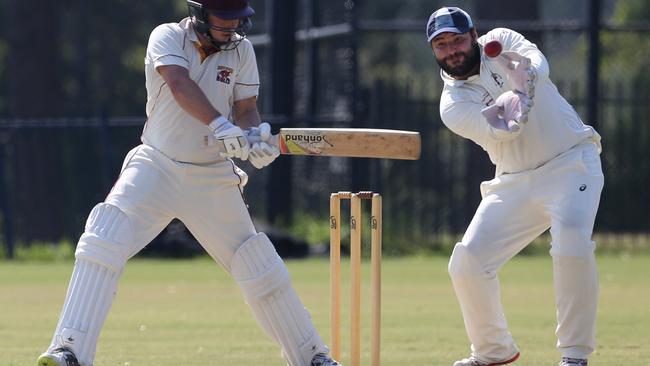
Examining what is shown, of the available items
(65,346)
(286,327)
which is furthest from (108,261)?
(286,327)

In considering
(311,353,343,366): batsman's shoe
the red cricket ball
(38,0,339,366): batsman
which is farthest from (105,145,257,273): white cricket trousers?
the red cricket ball

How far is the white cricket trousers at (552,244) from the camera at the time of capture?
21.3 feet

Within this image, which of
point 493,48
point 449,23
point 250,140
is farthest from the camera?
point 449,23

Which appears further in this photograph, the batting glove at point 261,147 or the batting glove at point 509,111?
the batting glove at point 509,111

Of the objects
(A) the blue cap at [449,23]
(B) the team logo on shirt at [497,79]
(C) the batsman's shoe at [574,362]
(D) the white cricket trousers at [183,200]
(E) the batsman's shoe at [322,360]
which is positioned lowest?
Answer: (C) the batsman's shoe at [574,362]

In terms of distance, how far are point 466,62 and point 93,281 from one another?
207 cm

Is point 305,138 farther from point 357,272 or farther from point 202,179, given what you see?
point 357,272

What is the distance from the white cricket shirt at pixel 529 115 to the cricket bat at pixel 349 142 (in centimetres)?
50

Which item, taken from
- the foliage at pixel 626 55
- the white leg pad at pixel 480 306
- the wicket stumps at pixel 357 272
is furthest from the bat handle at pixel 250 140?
the foliage at pixel 626 55

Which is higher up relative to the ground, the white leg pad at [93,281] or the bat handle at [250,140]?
the bat handle at [250,140]

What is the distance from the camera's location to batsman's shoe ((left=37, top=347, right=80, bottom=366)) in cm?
579

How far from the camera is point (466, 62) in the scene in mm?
6770

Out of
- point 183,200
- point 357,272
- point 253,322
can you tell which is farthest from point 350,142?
point 253,322

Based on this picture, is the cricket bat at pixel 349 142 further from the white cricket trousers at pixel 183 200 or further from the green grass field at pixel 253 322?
the green grass field at pixel 253 322
